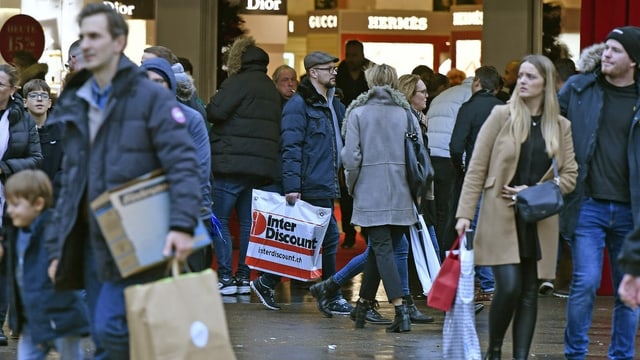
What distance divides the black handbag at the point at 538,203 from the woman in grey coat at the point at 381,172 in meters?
2.03

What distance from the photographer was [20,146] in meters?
9.82

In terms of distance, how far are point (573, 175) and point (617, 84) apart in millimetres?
666

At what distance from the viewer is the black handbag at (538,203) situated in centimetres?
801

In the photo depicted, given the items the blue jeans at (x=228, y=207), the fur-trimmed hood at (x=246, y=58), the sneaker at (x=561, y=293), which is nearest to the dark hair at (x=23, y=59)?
the fur-trimmed hood at (x=246, y=58)

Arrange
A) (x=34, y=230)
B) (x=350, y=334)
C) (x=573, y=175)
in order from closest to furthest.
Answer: (x=34, y=230)
(x=573, y=175)
(x=350, y=334)

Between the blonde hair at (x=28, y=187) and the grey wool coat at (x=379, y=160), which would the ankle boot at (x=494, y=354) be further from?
the blonde hair at (x=28, y=187)

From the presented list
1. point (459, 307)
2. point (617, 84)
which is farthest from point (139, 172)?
point (617, 84)

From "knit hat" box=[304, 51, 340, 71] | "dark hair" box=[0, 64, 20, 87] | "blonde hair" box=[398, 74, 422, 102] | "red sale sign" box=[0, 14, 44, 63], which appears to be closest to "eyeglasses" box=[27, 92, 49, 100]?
"dark hair" box=[0, 64, 20, 87]

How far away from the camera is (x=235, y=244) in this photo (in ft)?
51.6

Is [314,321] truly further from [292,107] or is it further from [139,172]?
[139,172]

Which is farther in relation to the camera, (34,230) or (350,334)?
(350,334)

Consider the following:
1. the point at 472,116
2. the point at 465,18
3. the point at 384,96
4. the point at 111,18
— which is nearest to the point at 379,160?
the point at 384,96

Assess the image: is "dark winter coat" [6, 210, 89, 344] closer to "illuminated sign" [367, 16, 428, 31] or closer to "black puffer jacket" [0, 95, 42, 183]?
"black puffer jacket" [0, 95, 42, 183]

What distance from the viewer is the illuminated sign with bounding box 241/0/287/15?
58.5 feet
